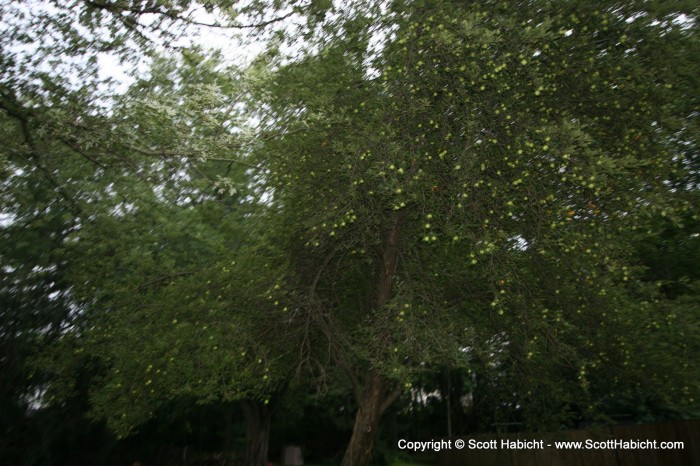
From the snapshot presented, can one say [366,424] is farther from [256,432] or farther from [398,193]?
[256,432]

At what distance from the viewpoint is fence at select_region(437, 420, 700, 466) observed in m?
12.6

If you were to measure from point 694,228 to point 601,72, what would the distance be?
34.9 feet

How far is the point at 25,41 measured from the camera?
10.9 meters

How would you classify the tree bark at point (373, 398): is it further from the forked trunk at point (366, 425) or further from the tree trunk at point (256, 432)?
the tree trunk at point (256, 432)

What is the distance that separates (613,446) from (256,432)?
1415cm

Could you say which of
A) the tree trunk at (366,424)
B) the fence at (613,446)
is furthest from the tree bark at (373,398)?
the fence at (613,446)

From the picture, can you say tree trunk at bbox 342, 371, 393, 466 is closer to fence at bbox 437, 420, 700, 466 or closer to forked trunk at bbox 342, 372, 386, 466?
forked trunk at bbox 342, 372, 386, 466

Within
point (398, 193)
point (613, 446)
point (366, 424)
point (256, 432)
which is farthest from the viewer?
point (256, 432)

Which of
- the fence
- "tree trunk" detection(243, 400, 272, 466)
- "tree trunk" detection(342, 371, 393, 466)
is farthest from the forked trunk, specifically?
"tree trunk" detection(243, 400, 272, 466)

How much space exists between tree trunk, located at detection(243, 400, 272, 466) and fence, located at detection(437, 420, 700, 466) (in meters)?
10.1

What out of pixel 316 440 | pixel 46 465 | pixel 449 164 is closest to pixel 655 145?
pixel 449 164

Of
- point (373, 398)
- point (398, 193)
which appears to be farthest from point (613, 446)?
point (398, 193)

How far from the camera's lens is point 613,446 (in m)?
13.7

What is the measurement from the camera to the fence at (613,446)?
41.4ft
